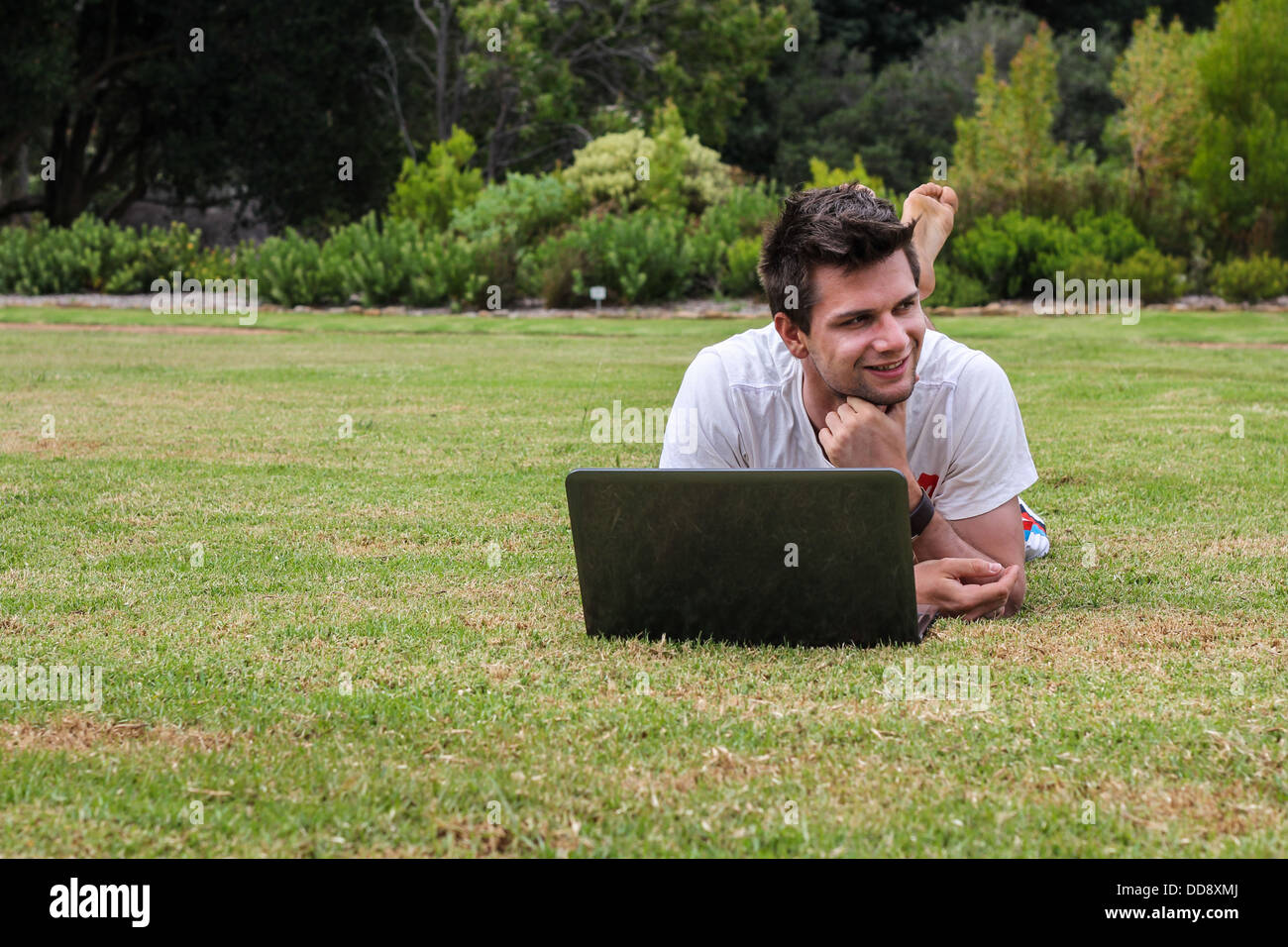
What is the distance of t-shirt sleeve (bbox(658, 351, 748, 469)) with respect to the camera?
424cm

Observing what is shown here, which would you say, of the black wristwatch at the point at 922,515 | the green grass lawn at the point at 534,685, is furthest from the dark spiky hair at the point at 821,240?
the green grass lawn at the point at 534,685

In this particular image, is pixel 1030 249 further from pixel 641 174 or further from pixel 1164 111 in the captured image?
pixel 641 174

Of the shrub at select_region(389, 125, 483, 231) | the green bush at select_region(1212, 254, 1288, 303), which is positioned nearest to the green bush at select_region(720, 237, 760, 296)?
the shrub at select_region(389, 125, 483, 231)

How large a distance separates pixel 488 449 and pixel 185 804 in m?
5.53

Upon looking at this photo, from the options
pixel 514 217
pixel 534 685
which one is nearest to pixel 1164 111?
pixel 514 217

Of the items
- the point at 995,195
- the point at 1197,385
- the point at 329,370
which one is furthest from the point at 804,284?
the point at 995,195

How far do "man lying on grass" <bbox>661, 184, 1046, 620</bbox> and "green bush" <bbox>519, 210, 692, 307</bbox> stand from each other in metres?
15.2

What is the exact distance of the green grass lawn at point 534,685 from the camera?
8.73ft

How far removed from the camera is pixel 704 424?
4.25 metres

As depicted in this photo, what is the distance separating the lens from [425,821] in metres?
2.67

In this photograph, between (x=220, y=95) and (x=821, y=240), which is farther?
(x=220, y=95)

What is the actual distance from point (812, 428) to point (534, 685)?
127cm

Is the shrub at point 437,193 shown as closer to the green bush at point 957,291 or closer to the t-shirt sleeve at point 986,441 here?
the green bush at point 957,291

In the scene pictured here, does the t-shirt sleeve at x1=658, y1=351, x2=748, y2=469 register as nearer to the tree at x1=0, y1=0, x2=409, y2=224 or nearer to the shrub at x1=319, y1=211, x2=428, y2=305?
the shrub at x1=319, y1=211, x2=428, y2=305
